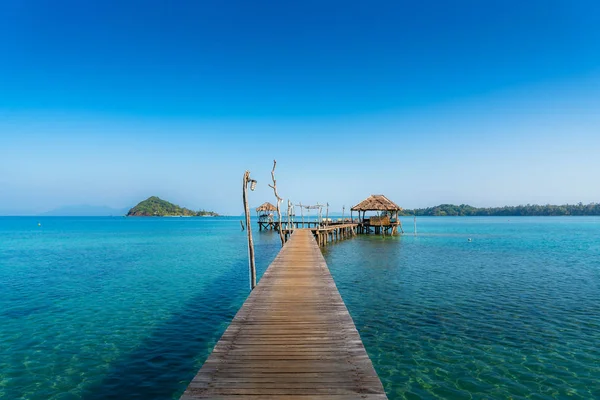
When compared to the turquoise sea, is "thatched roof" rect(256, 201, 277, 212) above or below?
above

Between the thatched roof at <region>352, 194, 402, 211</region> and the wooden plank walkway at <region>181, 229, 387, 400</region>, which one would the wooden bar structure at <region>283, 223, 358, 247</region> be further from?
the wooden plank walkway at <region>181, 229, 387, 400</region>

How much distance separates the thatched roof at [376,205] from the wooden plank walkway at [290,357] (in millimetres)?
40159

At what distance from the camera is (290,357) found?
508cm

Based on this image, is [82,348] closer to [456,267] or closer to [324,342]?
[324,342]

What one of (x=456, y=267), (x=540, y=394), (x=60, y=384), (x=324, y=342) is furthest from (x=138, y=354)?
(x=456, y=267)

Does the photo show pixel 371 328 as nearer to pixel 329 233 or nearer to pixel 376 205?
pixel 329 233

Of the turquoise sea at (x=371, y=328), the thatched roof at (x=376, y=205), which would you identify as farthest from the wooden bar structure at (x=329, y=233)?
the turquoise sea at (x=371, y=328)

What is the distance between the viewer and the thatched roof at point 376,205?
47.3m

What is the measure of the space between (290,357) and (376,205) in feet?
146

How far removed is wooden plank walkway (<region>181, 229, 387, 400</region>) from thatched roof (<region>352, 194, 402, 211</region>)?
4016cm

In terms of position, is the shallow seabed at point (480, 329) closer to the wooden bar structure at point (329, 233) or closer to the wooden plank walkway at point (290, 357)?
the wooden plank walkway at point (290, 357)

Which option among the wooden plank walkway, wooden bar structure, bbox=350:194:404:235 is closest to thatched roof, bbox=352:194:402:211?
wooden bar structure, bbox=350:194:404:235

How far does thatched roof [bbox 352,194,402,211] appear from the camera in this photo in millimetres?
47306

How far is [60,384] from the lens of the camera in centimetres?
696
